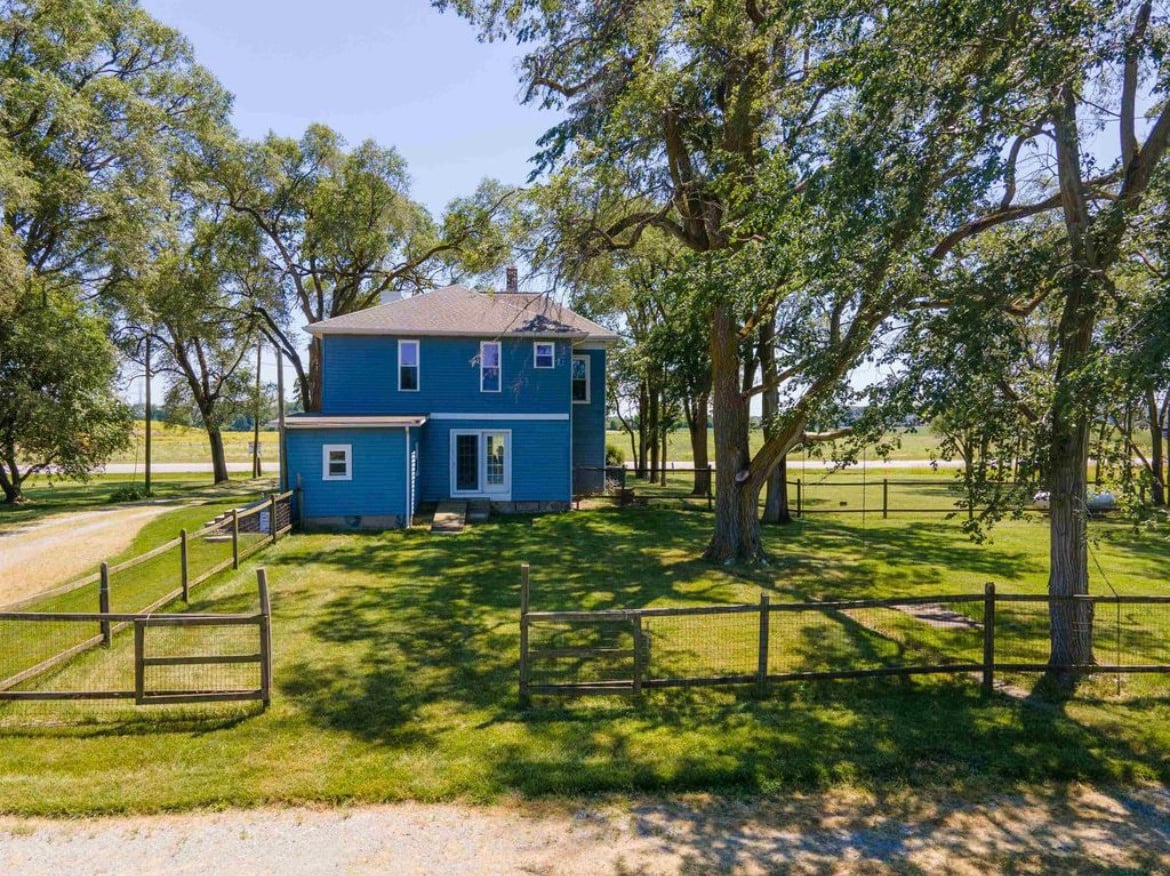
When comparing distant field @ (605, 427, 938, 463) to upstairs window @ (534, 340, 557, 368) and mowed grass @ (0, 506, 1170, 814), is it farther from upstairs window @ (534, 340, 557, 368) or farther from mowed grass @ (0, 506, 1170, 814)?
mowed grass @ (0, 506, 1170, 814)

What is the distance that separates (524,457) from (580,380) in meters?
3.92

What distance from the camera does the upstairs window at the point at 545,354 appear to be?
22844 millimetres

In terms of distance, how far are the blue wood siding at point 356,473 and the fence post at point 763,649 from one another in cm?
1378

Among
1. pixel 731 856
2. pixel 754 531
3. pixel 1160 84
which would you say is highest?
pixel 1160 84

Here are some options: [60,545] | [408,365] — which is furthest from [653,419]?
[60,545]

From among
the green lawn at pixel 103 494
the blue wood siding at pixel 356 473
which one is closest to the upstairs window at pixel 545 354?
the blue wood siding at pixel 356 473

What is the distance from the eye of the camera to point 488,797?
5.77 meters

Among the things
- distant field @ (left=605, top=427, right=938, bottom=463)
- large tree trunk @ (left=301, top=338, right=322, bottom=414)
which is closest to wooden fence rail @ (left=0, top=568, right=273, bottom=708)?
large tree trunk @ (left=301, top=338, right=322, bottom=414)

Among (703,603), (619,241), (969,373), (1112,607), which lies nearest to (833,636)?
(703,603)

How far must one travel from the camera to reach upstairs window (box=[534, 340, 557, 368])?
74.9 ft

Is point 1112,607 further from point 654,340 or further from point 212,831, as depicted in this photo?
point 654,340

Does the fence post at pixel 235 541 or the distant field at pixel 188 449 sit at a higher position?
the distant field at pixel 188 449

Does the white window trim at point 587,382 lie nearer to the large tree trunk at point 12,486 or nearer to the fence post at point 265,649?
the fence post at point 265,649

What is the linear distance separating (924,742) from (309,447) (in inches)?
661
